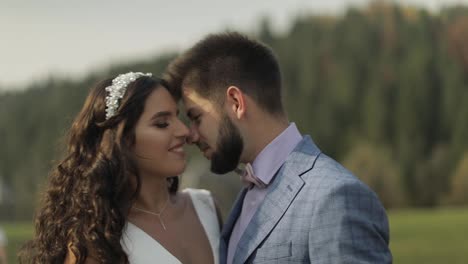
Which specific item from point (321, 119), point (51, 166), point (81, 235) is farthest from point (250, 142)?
point (321, 119)

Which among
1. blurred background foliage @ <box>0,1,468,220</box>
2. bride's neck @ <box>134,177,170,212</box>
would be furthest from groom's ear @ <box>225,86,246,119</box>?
blurred background foliage @ <box>0,1,468,220</box>

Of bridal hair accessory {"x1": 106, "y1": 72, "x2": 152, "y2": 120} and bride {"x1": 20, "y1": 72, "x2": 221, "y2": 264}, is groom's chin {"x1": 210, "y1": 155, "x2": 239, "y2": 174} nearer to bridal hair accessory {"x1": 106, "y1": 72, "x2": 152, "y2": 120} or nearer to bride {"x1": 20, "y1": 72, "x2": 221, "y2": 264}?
bride {"x1": 20, "y1": 72, "x2": 221, "y2": 264}

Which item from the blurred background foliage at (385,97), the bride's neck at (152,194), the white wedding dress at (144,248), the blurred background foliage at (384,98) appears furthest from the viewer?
the blurred background foliage at (385,97)

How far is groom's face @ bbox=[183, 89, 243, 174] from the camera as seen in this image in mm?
3947

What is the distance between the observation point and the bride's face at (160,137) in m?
4.16

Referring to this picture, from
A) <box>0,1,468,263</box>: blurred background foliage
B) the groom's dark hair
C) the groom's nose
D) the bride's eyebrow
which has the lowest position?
<box>0,1,468,263</box>: blurred background foliage

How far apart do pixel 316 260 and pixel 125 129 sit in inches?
51.5

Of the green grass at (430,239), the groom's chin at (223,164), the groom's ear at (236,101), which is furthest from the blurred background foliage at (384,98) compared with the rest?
the groom's ear at (236,101)

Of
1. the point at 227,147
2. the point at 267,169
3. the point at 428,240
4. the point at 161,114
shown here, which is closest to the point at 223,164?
the point at 227,147

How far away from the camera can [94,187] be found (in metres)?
4.09

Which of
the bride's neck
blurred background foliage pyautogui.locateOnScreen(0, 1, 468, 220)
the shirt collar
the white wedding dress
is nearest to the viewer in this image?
the shirt collar

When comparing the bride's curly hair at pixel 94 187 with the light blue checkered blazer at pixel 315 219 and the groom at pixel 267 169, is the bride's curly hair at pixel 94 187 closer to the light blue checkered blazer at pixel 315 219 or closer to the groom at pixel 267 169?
the groom at pixel 267 169

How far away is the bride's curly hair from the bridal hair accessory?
0.03 m

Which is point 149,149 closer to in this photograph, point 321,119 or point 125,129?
point 125,129
